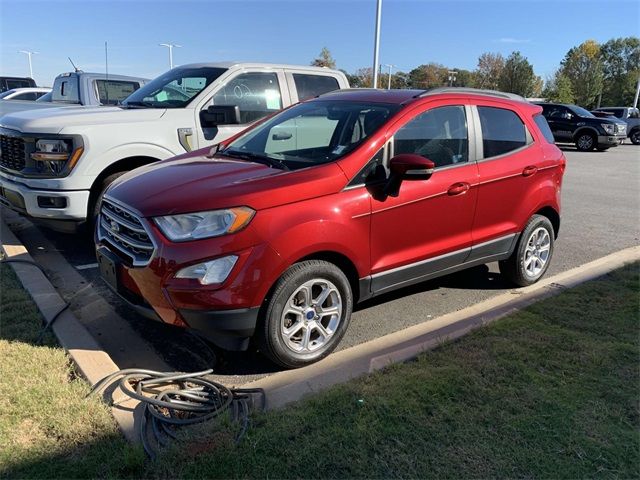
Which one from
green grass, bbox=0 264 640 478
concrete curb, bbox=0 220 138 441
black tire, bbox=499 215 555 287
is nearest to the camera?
green grass, bbox=0 264 640 478

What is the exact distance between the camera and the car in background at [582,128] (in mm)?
21281

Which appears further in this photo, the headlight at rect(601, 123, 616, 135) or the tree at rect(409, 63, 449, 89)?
the tree at rect(409, 63, 449, 89)

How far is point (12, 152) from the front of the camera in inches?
215

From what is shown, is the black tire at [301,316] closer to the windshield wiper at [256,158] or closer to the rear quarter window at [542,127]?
the windshield wiper at [256,158]

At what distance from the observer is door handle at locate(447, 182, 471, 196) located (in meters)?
4.12

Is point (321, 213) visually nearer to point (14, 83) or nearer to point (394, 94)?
point (394, 94)

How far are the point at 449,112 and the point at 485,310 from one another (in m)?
1.73

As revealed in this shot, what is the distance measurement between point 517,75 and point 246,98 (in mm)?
56512

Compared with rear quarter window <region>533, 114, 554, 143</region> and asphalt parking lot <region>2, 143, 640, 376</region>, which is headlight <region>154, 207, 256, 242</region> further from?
rear quarter window <region>533, 114, 554, 143</region>

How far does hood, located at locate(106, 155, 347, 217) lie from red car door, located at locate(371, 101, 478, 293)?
50cm

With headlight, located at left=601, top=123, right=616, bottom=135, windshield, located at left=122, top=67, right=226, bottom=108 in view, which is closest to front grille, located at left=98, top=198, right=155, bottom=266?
windshield, located at left=122, top=67, right=226, bottom=108

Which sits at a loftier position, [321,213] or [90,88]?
[90,88]

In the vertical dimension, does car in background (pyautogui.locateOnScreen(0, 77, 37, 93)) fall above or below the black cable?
above

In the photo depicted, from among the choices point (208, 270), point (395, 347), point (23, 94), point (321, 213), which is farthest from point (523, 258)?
point (23, 94)
